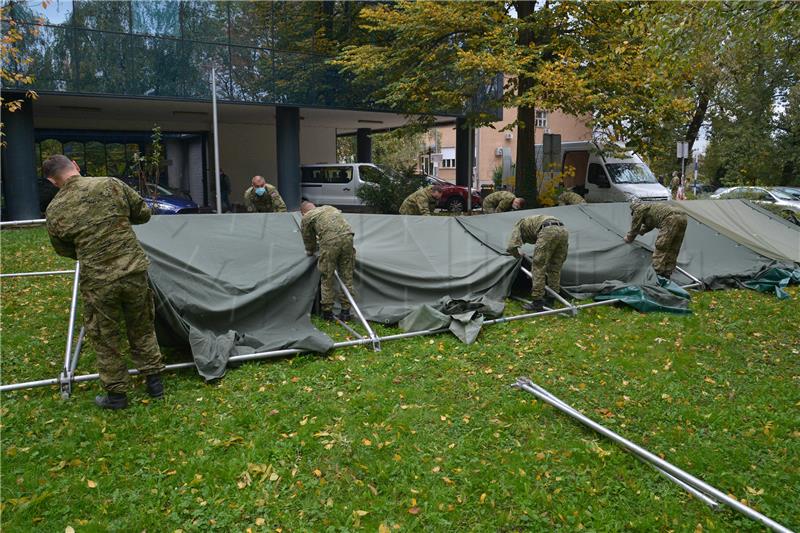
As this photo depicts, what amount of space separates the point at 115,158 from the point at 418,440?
2250cm

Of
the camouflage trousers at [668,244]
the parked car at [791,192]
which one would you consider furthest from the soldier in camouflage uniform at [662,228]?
the parked car at [791,192]

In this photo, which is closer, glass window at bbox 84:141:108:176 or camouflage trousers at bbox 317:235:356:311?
camouflage trousers at bbox 317:235:356:311

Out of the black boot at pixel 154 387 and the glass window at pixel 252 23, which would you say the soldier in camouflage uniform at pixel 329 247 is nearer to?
the black boot at pixel 154 387

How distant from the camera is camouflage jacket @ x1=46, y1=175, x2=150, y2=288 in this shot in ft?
14.9

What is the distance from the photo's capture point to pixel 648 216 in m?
8.90

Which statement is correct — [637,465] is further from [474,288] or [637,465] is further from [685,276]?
[685,276]

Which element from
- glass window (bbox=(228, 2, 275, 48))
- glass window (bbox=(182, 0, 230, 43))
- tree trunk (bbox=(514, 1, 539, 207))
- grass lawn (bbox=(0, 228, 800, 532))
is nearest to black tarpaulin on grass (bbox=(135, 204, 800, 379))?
grass lawn (bbox=(0, 228, 800, 532))

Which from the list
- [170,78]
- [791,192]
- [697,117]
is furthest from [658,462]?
[697,117]

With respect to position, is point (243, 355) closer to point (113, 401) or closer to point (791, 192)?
point (113, 401)

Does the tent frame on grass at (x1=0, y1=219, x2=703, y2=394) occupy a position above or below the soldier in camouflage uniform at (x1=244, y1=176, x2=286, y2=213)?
below

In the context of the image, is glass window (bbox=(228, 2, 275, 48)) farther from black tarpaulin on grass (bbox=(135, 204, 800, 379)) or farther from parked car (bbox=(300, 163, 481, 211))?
black tarpaulin on grass (bbox=(135, 204, 800, 379))

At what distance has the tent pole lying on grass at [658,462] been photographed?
3.28 meters

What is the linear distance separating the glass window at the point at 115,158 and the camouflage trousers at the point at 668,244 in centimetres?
2021

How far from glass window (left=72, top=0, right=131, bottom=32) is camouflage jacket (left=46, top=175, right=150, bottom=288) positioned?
1222 centimetres
